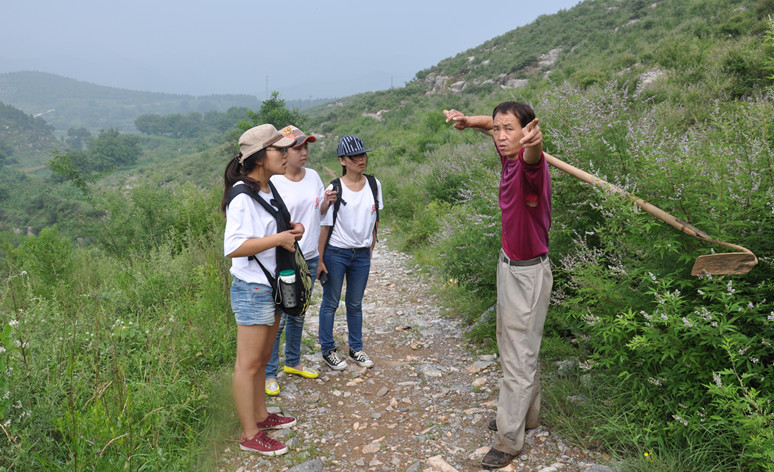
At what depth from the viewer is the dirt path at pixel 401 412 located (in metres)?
3.24

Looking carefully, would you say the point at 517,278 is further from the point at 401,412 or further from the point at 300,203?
the point at 300,203

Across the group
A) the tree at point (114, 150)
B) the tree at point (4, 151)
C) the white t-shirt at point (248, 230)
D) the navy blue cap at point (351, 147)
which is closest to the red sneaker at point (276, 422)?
the white t-shirt at point (248, 230)

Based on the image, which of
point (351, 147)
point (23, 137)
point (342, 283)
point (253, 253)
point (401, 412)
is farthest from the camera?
point (23, 137)

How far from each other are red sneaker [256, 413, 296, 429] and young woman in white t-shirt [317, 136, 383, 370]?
3.37 feet

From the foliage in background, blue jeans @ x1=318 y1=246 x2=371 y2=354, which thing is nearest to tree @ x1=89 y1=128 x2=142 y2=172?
the foliage in background

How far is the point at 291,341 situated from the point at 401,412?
4.17ft

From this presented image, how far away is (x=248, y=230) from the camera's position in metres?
2.94

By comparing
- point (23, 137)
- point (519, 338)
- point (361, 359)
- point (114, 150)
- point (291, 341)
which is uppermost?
point (23, 137)

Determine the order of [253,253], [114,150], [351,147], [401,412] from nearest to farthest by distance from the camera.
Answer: [253,253], [401,412], [351,147], [114,150]

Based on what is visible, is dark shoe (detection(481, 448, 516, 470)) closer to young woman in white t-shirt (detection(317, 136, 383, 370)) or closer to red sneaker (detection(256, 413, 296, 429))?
red sneaker (detection(256, 413, 296, 429))

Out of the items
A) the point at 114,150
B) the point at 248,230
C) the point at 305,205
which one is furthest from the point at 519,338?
the point at 114,150

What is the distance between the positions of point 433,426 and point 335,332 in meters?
2.40

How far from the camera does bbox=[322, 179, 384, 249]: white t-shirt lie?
14.5ft

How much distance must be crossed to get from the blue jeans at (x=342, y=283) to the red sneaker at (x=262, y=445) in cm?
150
